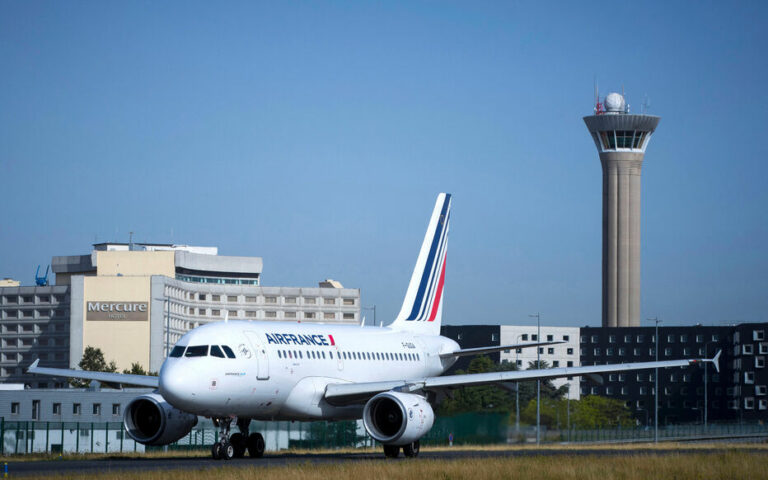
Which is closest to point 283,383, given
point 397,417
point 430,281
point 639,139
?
point 397,417

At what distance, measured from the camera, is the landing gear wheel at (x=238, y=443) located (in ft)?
131

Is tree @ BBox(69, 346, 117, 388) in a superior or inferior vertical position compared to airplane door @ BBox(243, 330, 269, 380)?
inferior

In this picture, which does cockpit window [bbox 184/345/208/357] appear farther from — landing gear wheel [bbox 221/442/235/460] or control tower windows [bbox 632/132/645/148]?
control tower windows [bbox 632/132/645/148]

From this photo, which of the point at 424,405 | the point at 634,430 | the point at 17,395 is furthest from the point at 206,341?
the point at 634,430

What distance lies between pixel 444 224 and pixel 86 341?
122432mm

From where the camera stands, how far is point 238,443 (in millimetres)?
40031

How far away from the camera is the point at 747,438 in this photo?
107 m

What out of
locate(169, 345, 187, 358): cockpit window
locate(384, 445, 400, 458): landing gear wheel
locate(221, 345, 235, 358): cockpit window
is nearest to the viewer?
locate(169, 345, 187, 358): cockpit window

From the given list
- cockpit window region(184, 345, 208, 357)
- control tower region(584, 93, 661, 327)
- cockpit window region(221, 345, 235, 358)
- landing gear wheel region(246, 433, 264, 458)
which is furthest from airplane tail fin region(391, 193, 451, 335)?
control tower region(584, 93, 661, 327)

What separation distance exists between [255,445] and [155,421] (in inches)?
136

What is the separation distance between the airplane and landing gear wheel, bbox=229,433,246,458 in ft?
0.11

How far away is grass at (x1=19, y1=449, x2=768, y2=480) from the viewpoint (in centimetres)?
2941

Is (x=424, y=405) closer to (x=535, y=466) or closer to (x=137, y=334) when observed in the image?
(x=535, y=466)

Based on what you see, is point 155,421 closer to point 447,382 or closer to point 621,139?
point 447,382
